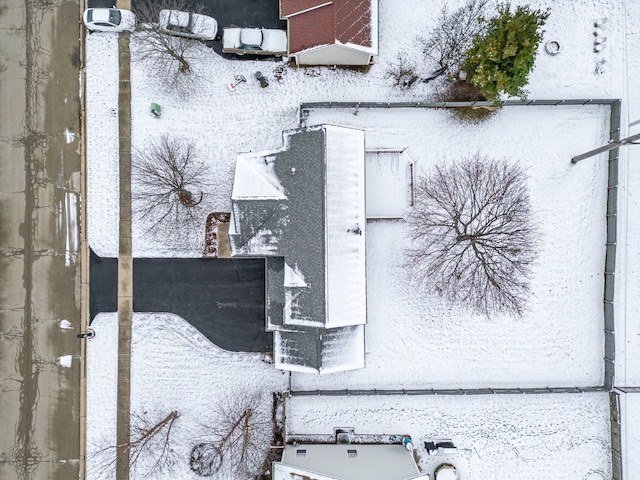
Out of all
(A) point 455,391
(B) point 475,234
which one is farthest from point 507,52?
(A) point 455,391

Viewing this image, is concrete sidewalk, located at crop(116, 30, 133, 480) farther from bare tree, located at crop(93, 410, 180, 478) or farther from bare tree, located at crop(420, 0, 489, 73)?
bare tree, located at crop(420, 0, 489, 73)

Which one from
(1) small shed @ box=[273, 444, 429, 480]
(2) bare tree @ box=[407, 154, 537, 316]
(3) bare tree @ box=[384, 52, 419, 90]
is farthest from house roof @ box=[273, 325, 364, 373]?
(3) bare tree @ box=[384, 52, 419, 90]

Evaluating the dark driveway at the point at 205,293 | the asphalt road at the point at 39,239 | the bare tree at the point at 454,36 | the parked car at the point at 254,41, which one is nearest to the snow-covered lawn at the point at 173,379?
the dark driveway at the point at 205,293

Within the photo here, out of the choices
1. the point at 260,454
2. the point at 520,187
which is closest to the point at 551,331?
the point at 520,187

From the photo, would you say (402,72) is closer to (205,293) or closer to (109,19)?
(109,19)

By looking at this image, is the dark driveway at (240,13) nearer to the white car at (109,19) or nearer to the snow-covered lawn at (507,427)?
the white car at (109,19)

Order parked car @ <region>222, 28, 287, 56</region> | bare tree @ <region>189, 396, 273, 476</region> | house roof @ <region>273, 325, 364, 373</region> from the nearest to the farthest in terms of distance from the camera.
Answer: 1. house roof @ <region>273, 325, 364, 373</region>
2. parked car @ <region>222, 28, 287, 56</region>
3. bare tree @ <region>189, 396, 273, 476</region>
